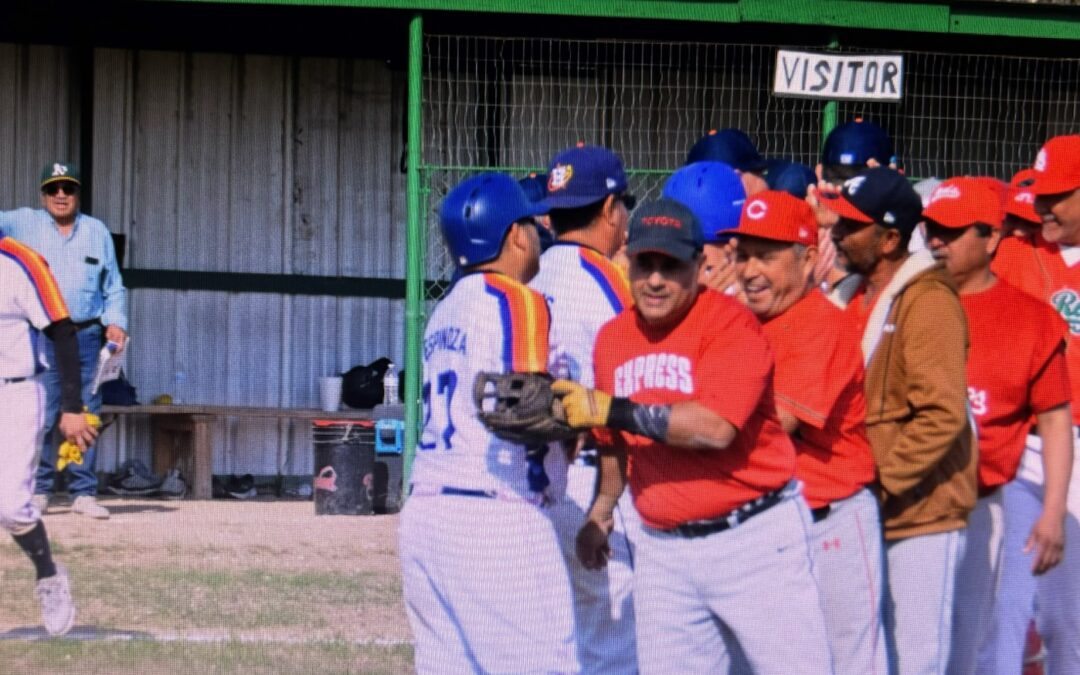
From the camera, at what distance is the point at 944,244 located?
16.5 ft

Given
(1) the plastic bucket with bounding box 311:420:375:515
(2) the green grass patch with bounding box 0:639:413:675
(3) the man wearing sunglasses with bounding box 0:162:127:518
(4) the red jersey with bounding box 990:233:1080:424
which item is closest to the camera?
(4) the red jersey with bounding box 990:233:1080:424

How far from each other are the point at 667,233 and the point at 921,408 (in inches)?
36.2

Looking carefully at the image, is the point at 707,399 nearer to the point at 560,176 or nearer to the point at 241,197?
the point at 560,176

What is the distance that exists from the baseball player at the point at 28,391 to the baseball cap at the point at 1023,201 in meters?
3.92

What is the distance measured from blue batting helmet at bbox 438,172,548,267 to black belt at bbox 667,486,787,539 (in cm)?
96

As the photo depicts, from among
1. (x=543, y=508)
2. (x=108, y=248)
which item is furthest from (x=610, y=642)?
(x=108, y=248)

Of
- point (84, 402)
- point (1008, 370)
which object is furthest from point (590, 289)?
point (84, 402)

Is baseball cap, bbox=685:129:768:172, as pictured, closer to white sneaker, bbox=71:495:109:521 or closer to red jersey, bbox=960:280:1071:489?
red jersey, bbox=960:280:1071:489

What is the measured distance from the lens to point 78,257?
998 centimetres

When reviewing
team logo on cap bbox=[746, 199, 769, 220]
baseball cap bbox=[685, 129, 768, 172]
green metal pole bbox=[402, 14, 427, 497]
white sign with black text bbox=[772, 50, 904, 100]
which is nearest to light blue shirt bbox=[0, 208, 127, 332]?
green metal pole bbox=[402, 14, 427, 497]

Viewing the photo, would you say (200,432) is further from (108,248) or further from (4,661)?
(4,661)

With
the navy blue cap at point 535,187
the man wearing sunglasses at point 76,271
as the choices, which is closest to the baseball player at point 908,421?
the navy blue cap at point 535,187

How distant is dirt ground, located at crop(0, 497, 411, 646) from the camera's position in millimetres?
7062

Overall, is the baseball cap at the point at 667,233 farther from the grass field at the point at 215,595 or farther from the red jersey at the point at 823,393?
the grass field at the point at 215,595
